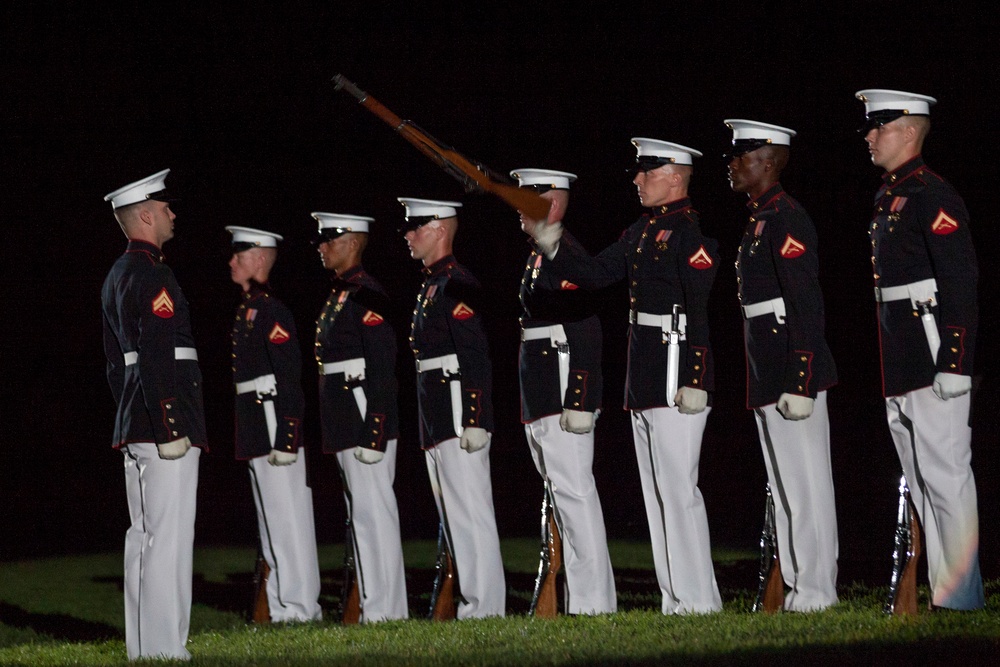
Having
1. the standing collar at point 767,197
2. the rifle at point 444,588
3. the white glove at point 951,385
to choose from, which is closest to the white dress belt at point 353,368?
the rifle at point 444,588

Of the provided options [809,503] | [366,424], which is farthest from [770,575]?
[366,424]

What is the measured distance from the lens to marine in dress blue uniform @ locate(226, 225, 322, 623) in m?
8.77

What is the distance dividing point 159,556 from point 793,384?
10.2 ft

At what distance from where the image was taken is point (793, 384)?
6.64m

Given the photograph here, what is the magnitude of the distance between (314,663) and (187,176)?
20.6ft

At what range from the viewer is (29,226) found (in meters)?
11.5

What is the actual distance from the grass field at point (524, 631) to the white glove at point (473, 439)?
962mm

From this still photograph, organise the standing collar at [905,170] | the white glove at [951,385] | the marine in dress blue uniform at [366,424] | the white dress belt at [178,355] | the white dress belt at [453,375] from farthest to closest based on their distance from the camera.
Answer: the marine in dress blue uniform at [366,424] < the white dress belt at [453,375] < the white dress belt at [178,355] < the standing collar at [905,170] < the white glove at [951,385]

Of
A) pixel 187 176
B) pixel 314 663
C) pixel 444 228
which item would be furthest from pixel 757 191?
pixel 187 176

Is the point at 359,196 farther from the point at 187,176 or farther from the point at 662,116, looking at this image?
the point at 662,116

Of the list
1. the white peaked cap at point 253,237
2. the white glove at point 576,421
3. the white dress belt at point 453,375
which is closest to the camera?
the white glove at point 576,421

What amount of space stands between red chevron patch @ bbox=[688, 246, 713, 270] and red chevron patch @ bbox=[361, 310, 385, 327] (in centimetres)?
229

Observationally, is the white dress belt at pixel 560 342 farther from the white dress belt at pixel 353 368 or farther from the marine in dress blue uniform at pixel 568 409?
the white dress belt at pixel 353 368

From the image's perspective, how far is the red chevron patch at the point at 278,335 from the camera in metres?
9.01
